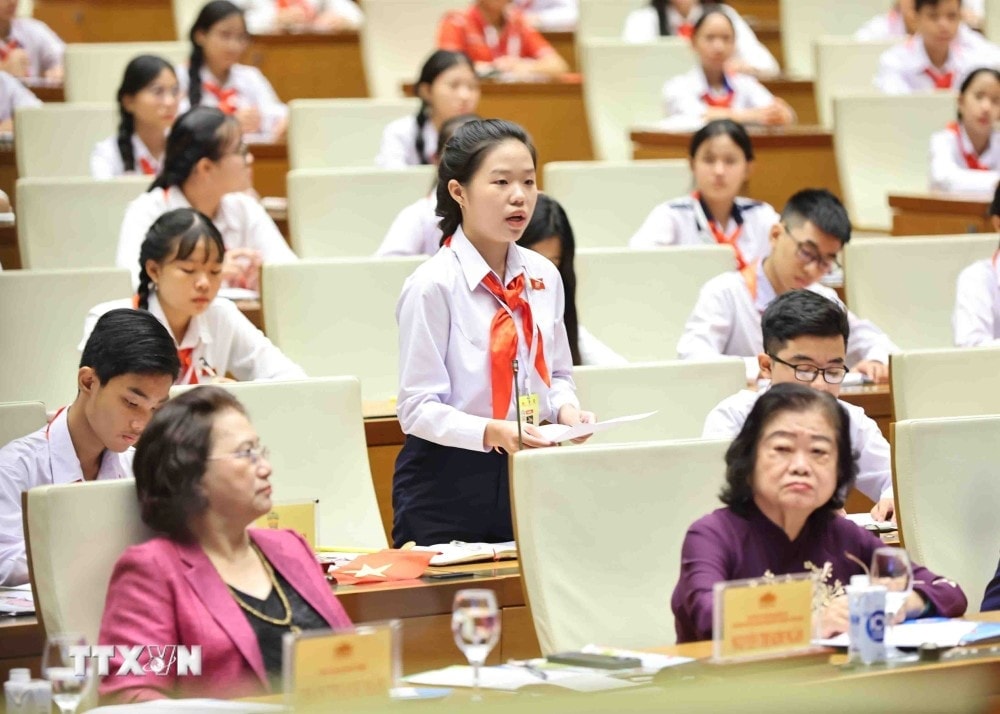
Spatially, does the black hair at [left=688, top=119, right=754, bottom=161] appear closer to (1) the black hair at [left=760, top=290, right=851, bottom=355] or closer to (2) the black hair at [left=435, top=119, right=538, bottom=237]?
(1) the black hair at [left=760, top=290, right=851, bottom=355]

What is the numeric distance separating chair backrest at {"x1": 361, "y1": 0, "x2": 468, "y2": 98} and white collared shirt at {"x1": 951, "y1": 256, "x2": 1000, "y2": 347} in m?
2.96

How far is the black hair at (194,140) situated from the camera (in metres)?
4.74

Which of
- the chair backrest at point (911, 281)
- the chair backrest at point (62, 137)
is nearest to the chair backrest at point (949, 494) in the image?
the chair backrest at point (911, 281)

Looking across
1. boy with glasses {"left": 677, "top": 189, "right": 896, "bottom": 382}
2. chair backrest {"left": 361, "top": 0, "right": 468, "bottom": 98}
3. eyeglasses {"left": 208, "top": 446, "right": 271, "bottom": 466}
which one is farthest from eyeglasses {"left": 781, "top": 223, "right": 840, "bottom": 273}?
chair backrest {"left": 361, "top": 0, "right": 468, "bottom": 98}

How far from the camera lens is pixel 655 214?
548cm

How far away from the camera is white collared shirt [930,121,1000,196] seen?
612 centimetres

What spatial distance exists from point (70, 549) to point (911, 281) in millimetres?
3205

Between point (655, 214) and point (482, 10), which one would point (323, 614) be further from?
point (482, 10)

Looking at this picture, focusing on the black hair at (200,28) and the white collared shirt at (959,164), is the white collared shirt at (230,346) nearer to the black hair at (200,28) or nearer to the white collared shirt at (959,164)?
the black hair at (200,28)

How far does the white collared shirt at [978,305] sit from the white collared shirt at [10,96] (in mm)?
3484

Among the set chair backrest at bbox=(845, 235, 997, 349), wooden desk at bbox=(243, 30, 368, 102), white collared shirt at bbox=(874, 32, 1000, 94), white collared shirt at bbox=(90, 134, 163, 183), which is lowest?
chair backrest at bbox=(845, 235, 997, 349)

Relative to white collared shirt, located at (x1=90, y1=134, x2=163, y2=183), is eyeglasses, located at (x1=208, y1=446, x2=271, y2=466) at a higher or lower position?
lower

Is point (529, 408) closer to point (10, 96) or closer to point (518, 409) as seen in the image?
point (518, 409)

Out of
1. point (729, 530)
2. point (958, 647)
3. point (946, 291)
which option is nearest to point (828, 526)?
point (729, 530)
